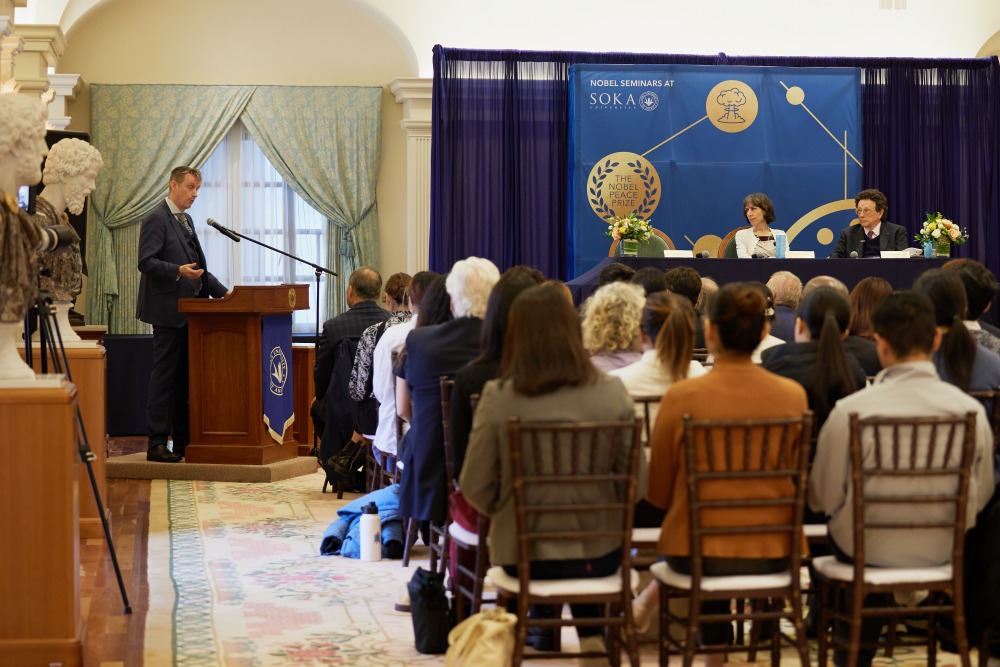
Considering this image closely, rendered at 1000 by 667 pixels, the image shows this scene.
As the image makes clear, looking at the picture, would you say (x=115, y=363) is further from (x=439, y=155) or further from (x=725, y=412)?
(x=725, y=412)

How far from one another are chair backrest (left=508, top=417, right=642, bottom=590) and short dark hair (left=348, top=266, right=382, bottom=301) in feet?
13.0

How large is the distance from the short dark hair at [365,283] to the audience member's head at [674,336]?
3.42 metres

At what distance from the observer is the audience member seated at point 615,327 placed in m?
4.40

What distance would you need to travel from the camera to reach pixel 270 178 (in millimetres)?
11516

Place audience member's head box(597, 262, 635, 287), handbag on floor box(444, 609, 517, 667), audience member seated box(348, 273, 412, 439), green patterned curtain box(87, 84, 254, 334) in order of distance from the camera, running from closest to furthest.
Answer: handbag on floor box(444, 609, 517, 667)
audience member's head box(597, 262, 635, 287)
audience member seated box(348, 273, 412, 439)
green patterned curtain box(87, 84, 254, 334)

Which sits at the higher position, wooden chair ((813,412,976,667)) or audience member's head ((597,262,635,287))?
audience member's head ((597,262,635,287))

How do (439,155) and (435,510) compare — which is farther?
(439,155)

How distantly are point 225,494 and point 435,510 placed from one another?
3.05 meters

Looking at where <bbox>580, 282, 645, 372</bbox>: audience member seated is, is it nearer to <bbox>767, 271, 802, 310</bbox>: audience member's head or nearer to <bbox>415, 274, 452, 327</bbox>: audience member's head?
<bbox>415, 274, 452, 327</bbox>: audience member's head

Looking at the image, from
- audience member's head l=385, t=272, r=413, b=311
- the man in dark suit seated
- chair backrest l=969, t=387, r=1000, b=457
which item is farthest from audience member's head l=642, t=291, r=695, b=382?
the man in dark suit seated

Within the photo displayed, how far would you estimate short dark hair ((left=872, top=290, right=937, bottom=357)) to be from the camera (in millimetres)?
3422

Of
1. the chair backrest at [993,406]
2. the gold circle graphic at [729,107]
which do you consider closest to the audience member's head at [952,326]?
the chair backrest at [993,406]

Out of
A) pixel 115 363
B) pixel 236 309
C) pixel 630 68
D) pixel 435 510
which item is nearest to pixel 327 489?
pixel 236 309

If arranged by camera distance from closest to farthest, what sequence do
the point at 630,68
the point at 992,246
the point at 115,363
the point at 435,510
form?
the point at 435,510 < the point at 115,363 < the point at 630,68 < the point at 992,246
